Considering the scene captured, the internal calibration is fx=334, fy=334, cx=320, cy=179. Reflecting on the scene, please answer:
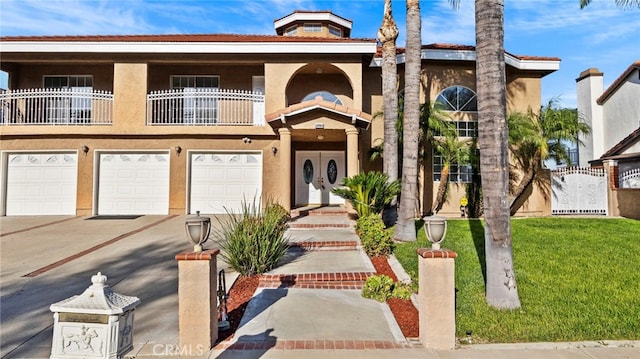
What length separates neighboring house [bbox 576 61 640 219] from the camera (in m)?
13.6

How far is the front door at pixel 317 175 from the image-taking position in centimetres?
1513

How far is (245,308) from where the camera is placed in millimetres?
5137

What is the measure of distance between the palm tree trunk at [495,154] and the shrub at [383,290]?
127cm

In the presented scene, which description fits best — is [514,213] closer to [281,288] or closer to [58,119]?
[281,288]

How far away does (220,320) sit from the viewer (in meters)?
4.55

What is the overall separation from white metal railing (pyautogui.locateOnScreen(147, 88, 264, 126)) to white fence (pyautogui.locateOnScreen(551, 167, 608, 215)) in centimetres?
1316


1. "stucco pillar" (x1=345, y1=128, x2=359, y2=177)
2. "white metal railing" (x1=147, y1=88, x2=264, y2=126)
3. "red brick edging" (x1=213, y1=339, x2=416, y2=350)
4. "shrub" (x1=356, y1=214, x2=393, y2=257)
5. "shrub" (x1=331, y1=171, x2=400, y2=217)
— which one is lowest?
"red brick edging" (x1=213, y1=339, x2=416, y2=350)

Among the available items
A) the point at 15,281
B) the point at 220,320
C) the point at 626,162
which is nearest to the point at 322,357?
the point at 220,320

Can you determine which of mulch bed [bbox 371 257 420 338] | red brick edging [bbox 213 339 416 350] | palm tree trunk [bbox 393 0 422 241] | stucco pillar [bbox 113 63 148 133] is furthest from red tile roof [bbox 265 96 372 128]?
red brick edging [bbox 213 339 416 350]

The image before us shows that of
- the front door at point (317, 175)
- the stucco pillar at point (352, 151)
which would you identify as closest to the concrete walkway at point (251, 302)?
the stucco pillar at point (352, 151)

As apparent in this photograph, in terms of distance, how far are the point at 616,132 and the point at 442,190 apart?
43.8 feet

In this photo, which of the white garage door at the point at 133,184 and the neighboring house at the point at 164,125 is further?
the white garage door at the point at 133,184

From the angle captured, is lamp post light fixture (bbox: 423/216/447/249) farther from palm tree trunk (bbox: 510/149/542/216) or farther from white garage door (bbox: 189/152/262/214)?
palm tree trunk (bbox: 510/149/542/216)

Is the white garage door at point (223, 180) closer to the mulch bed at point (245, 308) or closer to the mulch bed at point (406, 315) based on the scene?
the mulch bed at point (245, 308)
